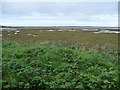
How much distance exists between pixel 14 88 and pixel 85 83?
2910 mm

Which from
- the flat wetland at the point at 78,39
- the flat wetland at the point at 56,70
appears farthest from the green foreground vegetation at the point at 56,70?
the flat wetland at the point at 78,39

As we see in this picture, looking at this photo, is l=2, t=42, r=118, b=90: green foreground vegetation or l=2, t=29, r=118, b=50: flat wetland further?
l=2, t=29, r=118, b=50: flat wetland

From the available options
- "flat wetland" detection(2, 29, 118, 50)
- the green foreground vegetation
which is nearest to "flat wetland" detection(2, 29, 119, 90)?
the green foreground vegetation

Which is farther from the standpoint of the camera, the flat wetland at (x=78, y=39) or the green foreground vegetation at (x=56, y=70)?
the flat wetland at (x=78, y=39)

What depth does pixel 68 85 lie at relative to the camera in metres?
10.3

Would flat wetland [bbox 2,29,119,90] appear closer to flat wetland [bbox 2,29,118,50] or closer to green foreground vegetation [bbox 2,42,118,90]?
green foreground vegetation [bbox 2,42,118,90]

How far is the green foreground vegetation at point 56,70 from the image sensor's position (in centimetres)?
1059

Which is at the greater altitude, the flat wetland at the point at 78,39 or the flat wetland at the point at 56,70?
the flat wetland at the point at 78,39

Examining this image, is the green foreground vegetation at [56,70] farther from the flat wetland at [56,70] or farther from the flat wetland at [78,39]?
the flat wetland at [78,39]

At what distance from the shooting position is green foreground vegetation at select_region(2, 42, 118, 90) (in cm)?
1059

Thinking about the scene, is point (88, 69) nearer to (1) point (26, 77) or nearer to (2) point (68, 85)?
(2) point (68, 85)

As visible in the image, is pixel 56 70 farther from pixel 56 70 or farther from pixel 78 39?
pixel 78 39

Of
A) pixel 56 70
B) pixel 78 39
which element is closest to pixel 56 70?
pixel 56 70

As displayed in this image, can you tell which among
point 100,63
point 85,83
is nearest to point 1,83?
point 85,83
